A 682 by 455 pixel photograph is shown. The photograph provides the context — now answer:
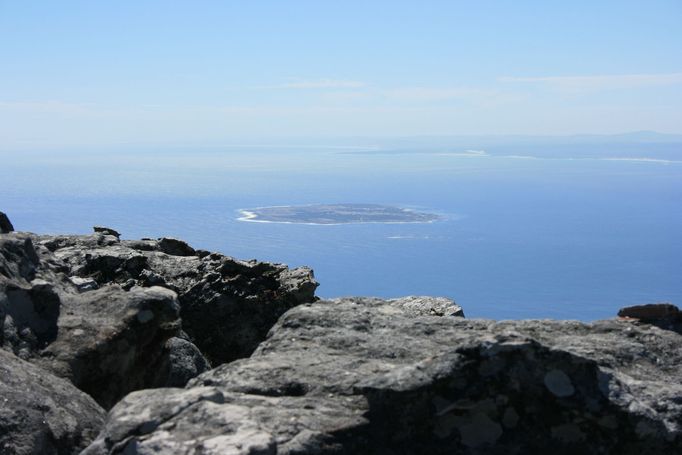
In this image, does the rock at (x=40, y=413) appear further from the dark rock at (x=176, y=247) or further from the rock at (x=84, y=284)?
the dark rock at (x=176, y=247)

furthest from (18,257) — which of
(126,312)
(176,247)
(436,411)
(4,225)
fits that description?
(176,247)

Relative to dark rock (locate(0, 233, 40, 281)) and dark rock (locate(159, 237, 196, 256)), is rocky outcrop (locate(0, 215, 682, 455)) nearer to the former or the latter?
dark rock (locate(0, 233, 40, 281))

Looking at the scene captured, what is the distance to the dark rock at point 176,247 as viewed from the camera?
18.6 meters

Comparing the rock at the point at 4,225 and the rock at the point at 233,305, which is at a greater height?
the rock at the point at 4,225

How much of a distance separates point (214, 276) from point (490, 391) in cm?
1098

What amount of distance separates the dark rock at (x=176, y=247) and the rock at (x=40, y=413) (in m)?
10.7

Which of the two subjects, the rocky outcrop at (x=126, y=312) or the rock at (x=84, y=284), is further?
the rock at (x=84, y=284)

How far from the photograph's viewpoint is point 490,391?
5578 millimetres

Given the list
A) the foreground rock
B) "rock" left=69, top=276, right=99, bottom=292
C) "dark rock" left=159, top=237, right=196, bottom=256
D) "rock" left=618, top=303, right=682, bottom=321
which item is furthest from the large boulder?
the foreground rock

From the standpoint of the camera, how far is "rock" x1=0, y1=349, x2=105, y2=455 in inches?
266

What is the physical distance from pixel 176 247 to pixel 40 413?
11.8m

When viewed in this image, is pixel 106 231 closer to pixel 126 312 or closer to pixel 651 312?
pixel 126 312

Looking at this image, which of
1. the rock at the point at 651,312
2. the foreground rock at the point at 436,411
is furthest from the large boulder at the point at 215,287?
the foreground rock at the point at 436,411

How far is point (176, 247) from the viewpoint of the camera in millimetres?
18766
